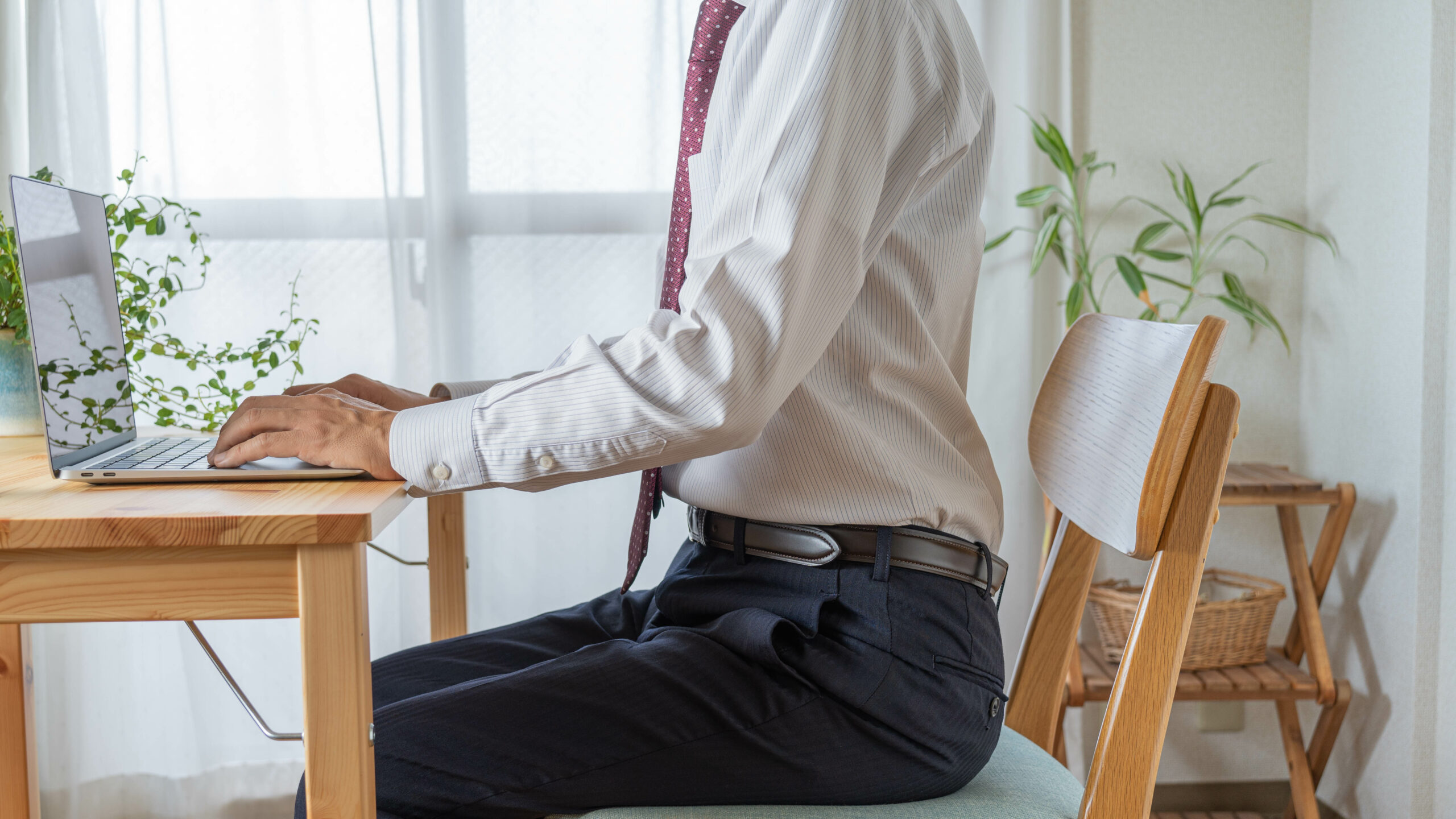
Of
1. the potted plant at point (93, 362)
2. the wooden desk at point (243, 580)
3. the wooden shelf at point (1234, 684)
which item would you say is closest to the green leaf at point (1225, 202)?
the wooden shelf at point (1234, 684)

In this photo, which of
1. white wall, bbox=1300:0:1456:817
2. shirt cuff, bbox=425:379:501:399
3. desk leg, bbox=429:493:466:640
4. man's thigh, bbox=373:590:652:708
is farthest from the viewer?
white wall, bbox=1300:0:1456:817

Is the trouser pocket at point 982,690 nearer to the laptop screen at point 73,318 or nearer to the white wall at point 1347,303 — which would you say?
the laptop screen at point 73,318

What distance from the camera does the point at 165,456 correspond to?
84 centimetres

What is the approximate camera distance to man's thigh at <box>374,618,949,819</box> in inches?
26.0

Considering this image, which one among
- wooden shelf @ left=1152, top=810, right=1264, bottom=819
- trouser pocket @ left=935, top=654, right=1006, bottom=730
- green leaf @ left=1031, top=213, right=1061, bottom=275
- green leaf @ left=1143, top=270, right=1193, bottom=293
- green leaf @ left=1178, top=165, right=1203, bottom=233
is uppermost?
green leaf @ left=1178, top=165, right=1203, bottom=233

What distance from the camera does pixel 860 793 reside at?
71cm

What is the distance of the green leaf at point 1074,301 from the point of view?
5.56 ft

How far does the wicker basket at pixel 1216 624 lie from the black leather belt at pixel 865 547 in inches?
36.8

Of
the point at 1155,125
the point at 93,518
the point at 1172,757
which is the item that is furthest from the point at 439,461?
the point at 1172,757

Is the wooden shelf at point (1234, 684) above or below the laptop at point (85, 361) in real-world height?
below

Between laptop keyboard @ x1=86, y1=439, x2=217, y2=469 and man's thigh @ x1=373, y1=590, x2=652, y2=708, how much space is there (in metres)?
0.26

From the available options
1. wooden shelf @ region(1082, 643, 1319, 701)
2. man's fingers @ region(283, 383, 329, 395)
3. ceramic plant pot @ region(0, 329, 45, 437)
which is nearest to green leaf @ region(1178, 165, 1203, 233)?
wooden shelf @ region(1082, 643, 1319, 701)

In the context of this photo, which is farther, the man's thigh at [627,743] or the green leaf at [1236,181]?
the green leaf at [1236,181]

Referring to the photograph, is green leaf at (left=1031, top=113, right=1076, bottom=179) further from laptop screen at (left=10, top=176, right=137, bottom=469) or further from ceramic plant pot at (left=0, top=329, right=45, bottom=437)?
ceramic plant pot at (left=0, top=329, right=45, bottom=437)
